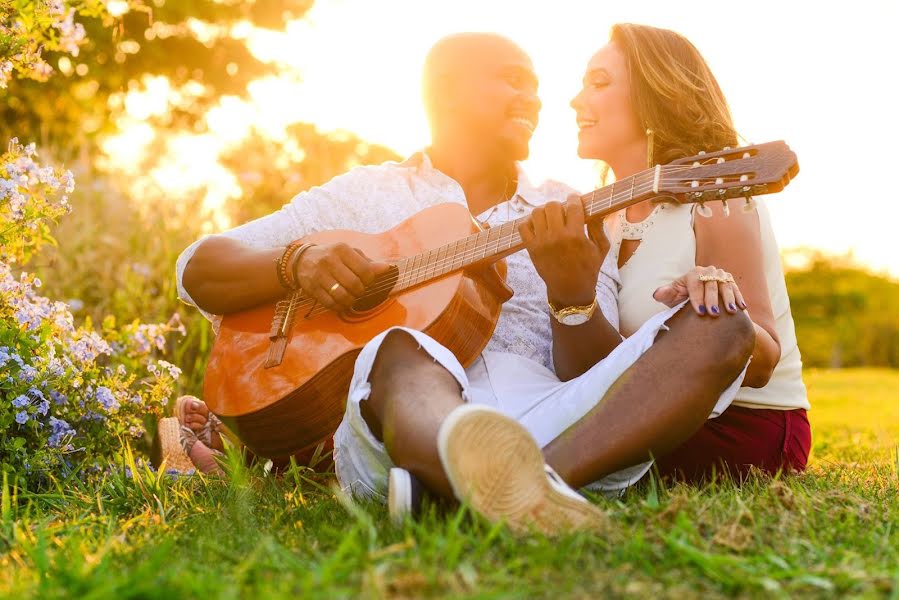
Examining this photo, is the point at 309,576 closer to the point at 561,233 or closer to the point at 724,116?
the point at 561,233

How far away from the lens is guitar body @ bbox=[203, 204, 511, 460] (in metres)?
2.82

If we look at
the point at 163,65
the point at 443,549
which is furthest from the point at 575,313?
the point at 163,65

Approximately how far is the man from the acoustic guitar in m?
0.09

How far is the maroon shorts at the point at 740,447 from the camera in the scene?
9.05ft

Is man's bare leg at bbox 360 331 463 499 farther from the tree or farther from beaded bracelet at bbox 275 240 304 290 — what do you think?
the tree

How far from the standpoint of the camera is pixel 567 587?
5.16ft

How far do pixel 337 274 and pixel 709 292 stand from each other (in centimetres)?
116

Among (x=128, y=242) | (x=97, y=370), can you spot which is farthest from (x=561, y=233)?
(x=128, y=242)

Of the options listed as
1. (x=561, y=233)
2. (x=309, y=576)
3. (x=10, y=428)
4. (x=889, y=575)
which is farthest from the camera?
(x=10, y=428)

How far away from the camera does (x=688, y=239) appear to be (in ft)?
9.64

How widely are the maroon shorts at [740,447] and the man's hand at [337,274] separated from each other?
3.52ft

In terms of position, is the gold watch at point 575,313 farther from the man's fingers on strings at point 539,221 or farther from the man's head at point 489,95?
the man's head at point 489,95

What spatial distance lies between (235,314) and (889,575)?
2252 millimetres

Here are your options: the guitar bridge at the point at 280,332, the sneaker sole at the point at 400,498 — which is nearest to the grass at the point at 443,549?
the sneaker sole at the point at 400,498
